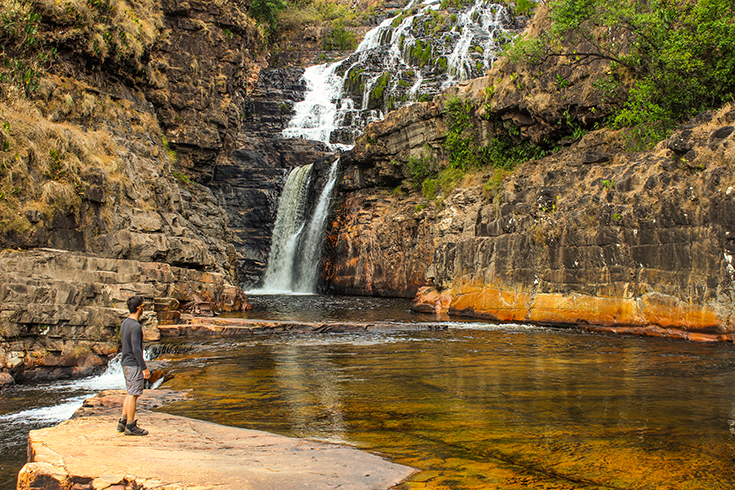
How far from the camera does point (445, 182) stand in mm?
31375

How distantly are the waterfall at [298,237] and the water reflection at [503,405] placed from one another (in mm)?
26168

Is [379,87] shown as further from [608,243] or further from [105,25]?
[608,243]

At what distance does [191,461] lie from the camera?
4.93 meters

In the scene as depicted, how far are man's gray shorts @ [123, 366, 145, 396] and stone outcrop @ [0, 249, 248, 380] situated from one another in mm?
6962

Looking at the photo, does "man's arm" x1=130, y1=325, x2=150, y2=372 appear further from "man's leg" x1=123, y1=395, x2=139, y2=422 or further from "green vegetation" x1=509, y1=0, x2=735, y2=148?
"green vegetation" x1=509, y1=0, x2=735, y2=148

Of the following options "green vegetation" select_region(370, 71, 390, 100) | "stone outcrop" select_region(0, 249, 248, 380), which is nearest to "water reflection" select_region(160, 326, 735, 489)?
"stone outcrop" select_region(0, 249, 248, 380)

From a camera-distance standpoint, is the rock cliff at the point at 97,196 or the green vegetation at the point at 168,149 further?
the green vegetation at the point at 168,149

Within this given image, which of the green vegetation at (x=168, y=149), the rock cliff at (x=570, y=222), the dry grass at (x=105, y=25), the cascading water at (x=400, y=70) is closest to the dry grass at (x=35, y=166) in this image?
the dry grass at (x=105, y=25)

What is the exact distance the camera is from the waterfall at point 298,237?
40.4m

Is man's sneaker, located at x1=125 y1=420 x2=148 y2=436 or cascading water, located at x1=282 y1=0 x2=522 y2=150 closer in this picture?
man's sneaker, located at x1=125 y1=420 x2=148 y2=436

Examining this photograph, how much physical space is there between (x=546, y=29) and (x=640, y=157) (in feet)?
34.4

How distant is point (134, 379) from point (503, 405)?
196 inches

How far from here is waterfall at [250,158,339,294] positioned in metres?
40.4

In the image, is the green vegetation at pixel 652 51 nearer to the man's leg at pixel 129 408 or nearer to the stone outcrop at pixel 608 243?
the stone outcrop at pixel 608 243
